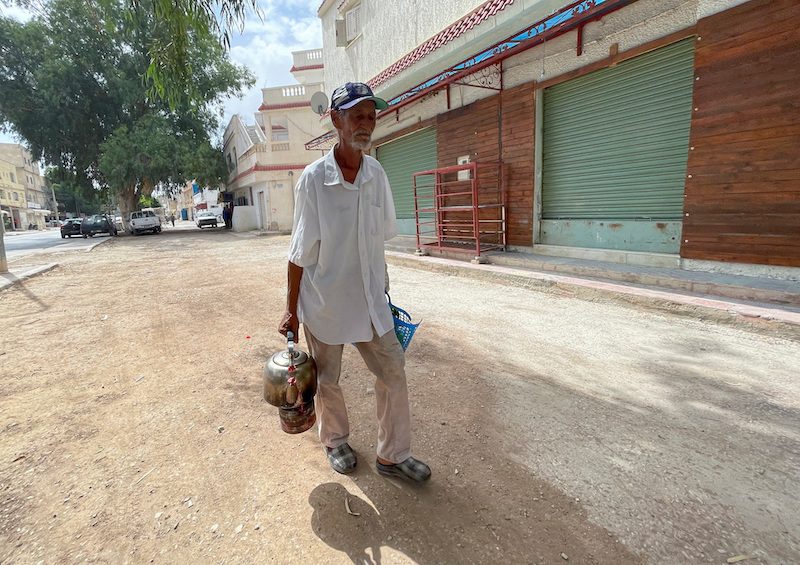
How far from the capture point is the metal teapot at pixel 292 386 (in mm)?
2029

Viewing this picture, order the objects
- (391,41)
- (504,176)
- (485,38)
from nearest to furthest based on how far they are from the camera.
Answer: (485,38), (504,176), (391,41)

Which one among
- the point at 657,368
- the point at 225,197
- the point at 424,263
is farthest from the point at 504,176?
the point at 225,197

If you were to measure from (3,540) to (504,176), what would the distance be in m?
8.57

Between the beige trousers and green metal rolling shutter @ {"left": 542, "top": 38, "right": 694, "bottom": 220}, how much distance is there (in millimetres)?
5855

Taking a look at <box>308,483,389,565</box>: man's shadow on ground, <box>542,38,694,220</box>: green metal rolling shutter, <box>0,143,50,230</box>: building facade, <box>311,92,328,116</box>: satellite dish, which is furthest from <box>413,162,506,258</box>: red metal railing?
<box>0,143,50,230</box>: building facade

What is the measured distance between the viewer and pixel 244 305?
6.04 m

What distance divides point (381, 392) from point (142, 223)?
97.7 ft

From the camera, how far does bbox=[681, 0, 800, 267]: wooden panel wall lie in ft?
15.5

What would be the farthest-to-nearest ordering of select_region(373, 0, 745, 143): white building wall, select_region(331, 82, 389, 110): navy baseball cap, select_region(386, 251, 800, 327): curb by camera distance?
select_region(373, 0, 745, 143): white building wall < select_region(386, 251, 800, 327): curb < select_region(331, 82, 389, 110): navy baseball cap

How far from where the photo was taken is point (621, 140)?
6.74 meters

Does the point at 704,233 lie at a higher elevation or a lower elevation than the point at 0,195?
lower

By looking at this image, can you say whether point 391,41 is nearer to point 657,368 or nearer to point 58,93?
point 657,368

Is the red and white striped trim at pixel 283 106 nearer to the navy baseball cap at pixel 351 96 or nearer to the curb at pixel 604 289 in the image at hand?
the curb at pixel 604 289

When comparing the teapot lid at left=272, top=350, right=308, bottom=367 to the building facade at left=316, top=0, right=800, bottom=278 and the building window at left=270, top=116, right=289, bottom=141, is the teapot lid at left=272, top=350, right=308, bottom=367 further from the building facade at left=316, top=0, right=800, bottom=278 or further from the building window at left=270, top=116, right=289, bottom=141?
the building window at left=270, top=116, right=289, bottom=141
